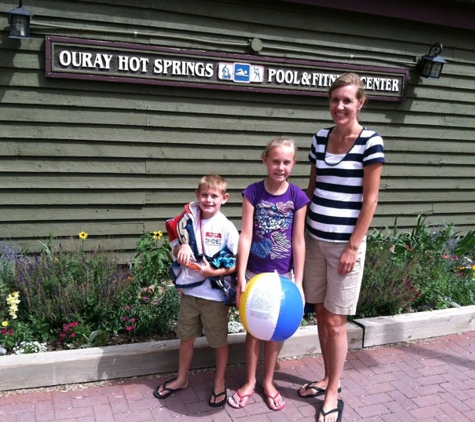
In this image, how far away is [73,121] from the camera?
4.57 meters

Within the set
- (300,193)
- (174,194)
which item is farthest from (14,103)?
(300,193)

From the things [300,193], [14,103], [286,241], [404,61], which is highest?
[404,61]

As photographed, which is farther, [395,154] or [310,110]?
[395,154]

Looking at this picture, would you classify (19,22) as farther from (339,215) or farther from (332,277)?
(332,277)

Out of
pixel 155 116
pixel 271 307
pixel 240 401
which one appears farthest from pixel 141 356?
pixel 155 116

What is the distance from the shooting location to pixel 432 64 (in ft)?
18.8

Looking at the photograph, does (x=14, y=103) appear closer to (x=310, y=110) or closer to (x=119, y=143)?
(x=119, y=143)

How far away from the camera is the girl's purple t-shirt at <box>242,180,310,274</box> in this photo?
2992mm

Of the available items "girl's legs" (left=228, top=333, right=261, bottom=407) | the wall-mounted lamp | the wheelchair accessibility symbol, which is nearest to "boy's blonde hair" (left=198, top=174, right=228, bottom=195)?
"girl's legs" (left=228, top=333, right=261, bottom=407)

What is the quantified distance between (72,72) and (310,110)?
98.0 inches

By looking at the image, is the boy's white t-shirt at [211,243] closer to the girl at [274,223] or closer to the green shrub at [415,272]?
the girl at [274,223]

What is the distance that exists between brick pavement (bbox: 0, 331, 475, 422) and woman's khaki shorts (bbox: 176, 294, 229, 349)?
1.45 feet

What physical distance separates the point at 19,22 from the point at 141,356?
2.84 m

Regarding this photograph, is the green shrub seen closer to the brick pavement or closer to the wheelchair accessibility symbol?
the brick pavement
